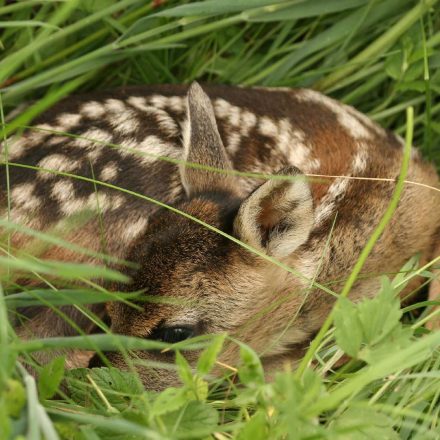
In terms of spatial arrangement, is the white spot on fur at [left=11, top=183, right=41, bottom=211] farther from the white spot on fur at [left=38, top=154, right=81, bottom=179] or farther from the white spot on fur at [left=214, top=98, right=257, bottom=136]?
the white spot on fur at [left=214, top=98, right=257, bottom=136]

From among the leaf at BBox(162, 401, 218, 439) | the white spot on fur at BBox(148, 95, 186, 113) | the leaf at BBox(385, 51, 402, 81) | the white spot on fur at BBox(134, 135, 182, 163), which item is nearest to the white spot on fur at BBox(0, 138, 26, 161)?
the white spot on fur at BBox(134, 135, 182, 163)

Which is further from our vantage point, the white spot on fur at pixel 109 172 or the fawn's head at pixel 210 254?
the white spot on fur at pixel 109 172

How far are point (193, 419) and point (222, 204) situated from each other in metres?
0.95

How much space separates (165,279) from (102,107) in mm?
954

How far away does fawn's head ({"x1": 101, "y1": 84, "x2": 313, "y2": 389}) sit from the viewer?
2.56 metres

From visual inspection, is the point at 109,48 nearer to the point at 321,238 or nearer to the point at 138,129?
the point at 138,129

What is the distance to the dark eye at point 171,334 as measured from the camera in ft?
8.52

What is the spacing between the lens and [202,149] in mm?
2785

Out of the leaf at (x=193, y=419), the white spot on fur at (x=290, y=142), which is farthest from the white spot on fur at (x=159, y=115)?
the leaf at (x=193, y=419)

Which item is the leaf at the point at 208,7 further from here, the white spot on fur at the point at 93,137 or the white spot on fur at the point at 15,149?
the white spot on fur at the point at 15,149

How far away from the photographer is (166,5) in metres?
3.42

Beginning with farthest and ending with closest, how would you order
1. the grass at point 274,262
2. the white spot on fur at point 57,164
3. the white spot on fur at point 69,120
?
the white spot on fur at point 69,120
the white spot on fur at point 57,164
the grass at point 274,262

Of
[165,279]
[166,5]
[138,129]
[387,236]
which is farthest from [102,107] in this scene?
[387,236]

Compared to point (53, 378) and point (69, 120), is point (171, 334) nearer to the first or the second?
point (53, 378)
